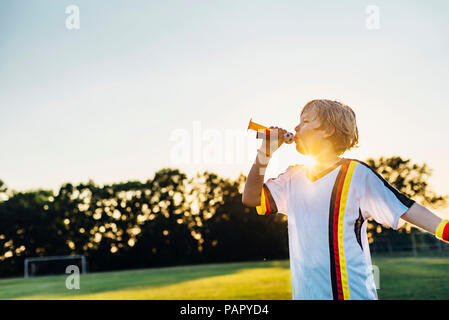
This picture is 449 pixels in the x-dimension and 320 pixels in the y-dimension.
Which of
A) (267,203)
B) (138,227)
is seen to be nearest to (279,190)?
(267,203)

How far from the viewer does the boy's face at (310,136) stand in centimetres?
231

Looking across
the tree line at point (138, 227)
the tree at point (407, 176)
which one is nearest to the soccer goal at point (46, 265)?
the tree line at point (138, 227)

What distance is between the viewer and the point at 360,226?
6.99ft

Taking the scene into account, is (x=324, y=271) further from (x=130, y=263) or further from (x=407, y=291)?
(x=130, y=263)

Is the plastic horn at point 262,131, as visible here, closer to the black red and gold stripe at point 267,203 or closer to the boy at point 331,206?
the boy at point 331,206

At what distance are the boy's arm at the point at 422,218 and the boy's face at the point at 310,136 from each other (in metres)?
0.51

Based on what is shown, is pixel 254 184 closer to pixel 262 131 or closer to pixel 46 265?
pixel 262 131

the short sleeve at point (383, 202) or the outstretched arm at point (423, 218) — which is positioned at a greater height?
the short sleeve at point (383, 202)

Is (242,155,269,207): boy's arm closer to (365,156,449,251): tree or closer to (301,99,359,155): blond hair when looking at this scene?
(301,99,359,155): blond hair

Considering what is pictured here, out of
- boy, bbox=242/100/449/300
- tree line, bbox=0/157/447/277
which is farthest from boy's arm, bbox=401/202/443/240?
tree line, bbox=0/157/447/277

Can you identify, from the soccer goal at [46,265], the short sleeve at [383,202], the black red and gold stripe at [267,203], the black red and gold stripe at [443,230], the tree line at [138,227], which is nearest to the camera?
the black red and gold stripe at [443,230]

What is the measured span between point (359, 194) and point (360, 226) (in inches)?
5.8
